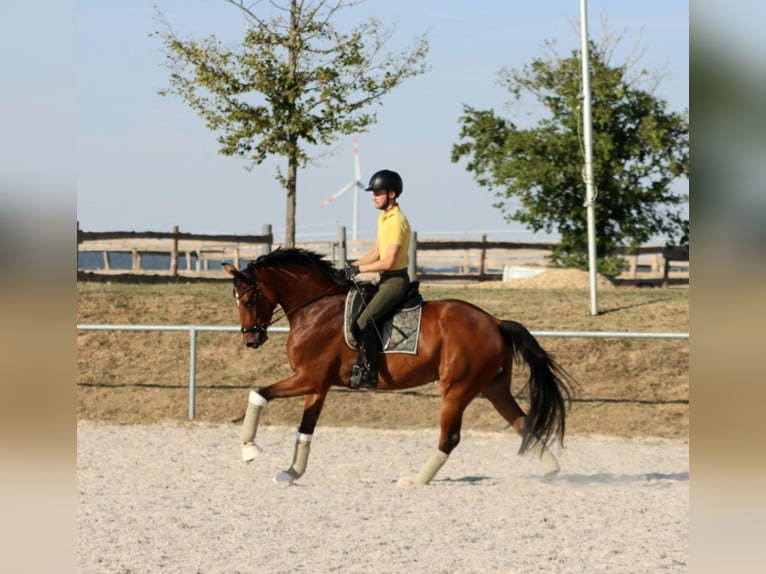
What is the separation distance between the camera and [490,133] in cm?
2652

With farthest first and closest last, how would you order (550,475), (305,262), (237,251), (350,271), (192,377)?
1. (237,251)
2. (192,377)
3. (550,475)
4. (305,262)
5. (350,271)

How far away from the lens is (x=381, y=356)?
9.16 metres

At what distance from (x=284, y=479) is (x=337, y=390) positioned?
5.68 meters

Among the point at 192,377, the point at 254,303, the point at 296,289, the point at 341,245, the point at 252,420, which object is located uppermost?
the point at 341,245

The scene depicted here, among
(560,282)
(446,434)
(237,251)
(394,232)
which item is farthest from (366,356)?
(237,251)

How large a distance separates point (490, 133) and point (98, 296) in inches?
469

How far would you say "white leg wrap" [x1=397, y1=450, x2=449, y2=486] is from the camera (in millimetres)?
9133

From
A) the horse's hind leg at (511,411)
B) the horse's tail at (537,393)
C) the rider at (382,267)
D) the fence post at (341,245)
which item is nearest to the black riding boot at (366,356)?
the rider at (382,267)

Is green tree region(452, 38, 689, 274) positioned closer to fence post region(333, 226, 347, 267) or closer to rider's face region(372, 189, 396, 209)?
fence post region(333, 226, 347, 267)

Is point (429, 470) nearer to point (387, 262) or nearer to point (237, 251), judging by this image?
point (387, 262)

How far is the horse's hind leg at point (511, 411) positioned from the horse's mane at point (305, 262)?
1.59 metres

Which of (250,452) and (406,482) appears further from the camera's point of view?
(406,482)

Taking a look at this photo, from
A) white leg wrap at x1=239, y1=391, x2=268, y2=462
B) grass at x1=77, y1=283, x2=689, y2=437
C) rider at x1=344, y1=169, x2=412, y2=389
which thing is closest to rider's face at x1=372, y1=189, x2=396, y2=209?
rider at x1=344, y1=169, x2=412, y2=389

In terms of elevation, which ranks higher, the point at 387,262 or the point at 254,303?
the point at 387,262
